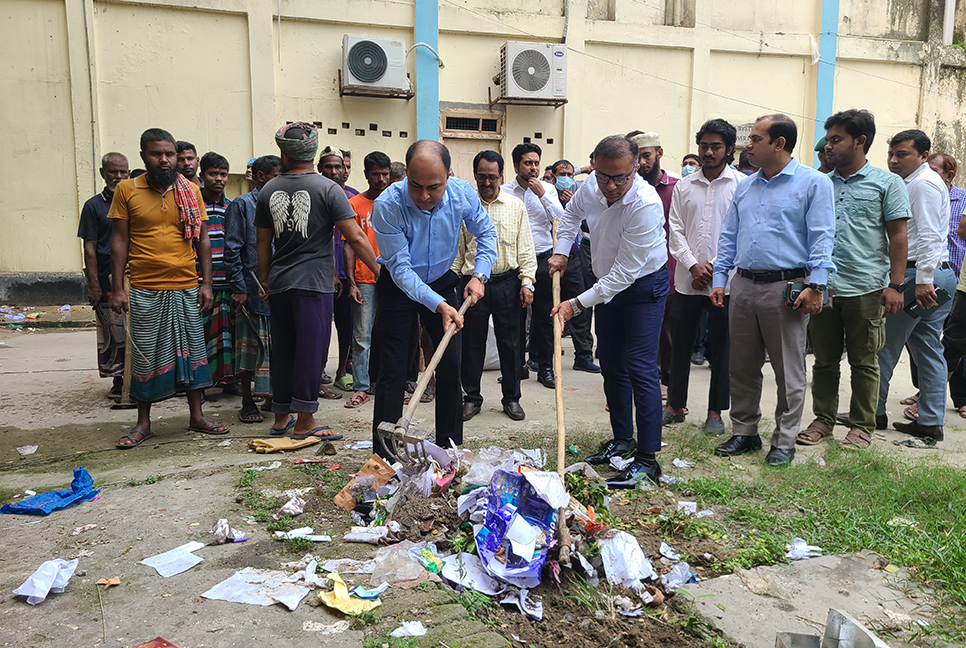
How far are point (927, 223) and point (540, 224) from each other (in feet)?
9.45

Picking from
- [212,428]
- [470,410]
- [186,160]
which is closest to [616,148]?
[470,410]

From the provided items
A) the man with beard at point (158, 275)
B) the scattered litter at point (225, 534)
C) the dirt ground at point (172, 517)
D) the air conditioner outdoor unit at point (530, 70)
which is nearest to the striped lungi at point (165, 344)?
the man with beard at point (158, 275)

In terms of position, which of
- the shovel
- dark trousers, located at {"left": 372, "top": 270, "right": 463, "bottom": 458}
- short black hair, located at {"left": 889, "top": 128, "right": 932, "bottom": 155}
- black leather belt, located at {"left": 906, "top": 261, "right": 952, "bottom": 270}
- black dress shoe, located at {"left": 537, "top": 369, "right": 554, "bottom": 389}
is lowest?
black dress shoe, located at {"left": 537, "top": 369, "right": 554, "bottom": 389}

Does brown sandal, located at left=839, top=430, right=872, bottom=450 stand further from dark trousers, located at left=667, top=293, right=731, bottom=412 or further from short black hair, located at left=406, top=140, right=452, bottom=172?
short black hair, located at left=406, top=140, right=452, bottom=172

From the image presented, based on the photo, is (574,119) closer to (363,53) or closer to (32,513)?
(363,53)

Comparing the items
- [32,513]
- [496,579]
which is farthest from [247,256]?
[496,579]

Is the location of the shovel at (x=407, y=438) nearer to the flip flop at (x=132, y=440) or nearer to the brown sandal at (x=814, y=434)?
the flip flop at (x=132, y=440)

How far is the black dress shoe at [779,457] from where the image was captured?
423cm

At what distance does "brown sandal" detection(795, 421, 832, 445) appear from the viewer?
15.4 feet

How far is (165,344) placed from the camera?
458cm

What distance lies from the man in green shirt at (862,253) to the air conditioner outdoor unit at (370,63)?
291 inches

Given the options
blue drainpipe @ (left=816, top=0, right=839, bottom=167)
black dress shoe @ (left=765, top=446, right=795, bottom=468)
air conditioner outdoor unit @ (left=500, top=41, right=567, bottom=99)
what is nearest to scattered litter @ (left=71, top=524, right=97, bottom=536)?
black dress shoe @ (left=765, top=446, right=795, bottom=468)

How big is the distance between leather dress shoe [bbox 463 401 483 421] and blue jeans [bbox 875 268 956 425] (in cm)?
305

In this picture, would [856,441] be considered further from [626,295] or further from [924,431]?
[626,295]
